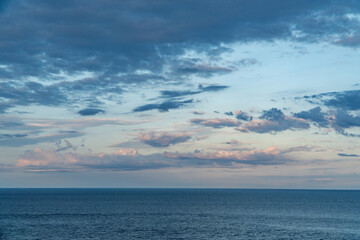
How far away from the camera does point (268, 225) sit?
103812 millimetres

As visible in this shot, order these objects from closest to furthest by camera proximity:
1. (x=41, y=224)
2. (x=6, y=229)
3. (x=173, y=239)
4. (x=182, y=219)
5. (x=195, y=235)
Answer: (x=173, y=239)
(x=195, y=235)
(x=6, y=229)
(x=41, y=224)
(x=182, y=219)

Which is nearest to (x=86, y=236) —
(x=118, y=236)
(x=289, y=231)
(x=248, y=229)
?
(x=118, y=236)

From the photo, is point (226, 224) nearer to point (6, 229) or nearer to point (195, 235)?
point (195, 235)

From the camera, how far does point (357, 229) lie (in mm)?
96750

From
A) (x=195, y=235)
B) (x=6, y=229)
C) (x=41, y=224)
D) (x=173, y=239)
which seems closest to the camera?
(x=173, y=239)

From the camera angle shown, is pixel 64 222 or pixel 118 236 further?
pixel 64 222

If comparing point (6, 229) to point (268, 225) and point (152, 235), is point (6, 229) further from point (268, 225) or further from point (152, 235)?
point (268, 225)

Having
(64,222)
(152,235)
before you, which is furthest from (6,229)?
(152,235)

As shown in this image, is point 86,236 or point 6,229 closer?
point 86,236

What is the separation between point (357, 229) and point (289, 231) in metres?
19.2

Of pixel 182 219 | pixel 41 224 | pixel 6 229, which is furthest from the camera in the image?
pixel 182 219

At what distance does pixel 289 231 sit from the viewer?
9275 cm

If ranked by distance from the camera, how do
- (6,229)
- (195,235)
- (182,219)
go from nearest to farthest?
(195,235)
(6,229)
(182,219)

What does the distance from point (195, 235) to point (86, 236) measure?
80.4 ft
